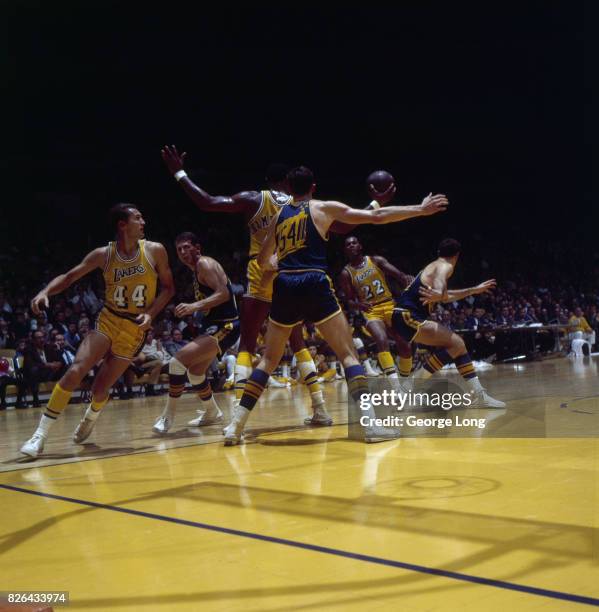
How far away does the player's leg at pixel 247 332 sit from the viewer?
656 cm

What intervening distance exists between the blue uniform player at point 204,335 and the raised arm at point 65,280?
0.91m

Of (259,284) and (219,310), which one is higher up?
(259,284)

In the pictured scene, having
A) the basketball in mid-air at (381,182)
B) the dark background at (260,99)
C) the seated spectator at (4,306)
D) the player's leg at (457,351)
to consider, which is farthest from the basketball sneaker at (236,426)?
the dark background at (260,99)

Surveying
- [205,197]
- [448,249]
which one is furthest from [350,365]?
[448,249]

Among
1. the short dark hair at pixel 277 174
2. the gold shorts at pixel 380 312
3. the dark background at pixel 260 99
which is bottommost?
the gold shorts at pixel 380 312

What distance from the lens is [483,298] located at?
20922mm

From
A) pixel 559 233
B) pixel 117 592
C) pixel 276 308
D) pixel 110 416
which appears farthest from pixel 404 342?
pixel 559 233

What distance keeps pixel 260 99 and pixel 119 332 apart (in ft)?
44.0

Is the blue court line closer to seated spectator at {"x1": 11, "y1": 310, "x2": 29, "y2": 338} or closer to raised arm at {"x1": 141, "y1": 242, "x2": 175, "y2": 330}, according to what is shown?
raised arm at {"x1": 141, "y1": 242, "x2": 175, "y2": 330}

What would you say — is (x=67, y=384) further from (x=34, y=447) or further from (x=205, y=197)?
(x=205, y=197)

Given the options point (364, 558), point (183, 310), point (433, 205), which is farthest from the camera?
point (183, 310)

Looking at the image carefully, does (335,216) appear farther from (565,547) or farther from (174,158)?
(565,547)

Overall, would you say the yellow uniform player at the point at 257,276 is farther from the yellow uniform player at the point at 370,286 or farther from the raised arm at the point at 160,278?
the yellow uniform player at the point at 370,286

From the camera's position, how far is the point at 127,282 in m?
5.91
